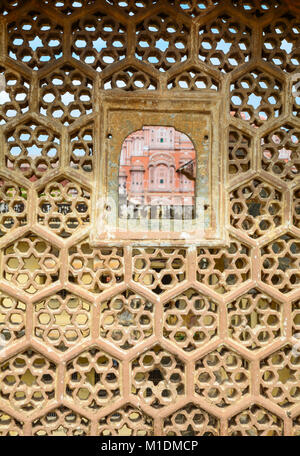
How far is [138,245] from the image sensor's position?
226 cm

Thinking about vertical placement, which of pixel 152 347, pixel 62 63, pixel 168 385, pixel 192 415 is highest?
pixel 62 63

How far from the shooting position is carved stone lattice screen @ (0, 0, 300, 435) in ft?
7.32

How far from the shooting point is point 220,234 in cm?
228

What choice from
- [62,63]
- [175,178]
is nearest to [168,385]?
[62,63]

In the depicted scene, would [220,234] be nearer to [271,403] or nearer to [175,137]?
[271,403]

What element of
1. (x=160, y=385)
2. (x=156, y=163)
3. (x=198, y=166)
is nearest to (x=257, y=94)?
(x=198, y=166)

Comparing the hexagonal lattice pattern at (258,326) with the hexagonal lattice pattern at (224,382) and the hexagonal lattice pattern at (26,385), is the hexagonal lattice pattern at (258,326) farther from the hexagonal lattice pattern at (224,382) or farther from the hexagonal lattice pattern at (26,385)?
the hexagonal lattice pattern at (26,385)

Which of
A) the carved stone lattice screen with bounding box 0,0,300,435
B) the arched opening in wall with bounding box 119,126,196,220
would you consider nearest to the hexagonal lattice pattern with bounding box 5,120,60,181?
the carved stone lattice screen with bounding box 0,0,300,435

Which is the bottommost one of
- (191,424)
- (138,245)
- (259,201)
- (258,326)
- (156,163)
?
(191,424)

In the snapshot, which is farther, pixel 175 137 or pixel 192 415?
pixel 175 137

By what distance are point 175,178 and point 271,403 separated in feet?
68.3

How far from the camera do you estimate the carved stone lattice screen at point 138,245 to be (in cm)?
223

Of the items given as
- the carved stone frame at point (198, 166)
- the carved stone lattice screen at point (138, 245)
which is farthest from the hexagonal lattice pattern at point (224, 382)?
the carved stone frame at point (198, 166)

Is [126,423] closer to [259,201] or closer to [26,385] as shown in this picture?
[26,385]
